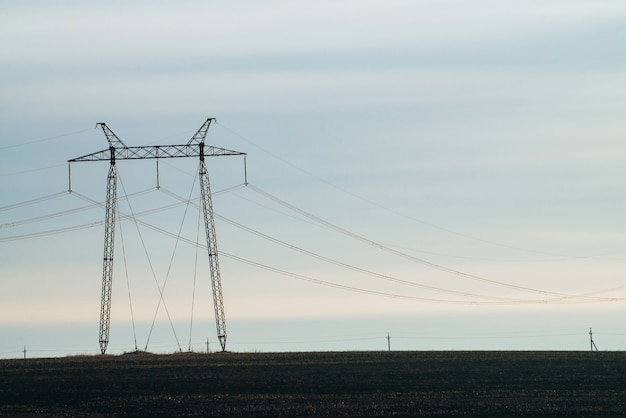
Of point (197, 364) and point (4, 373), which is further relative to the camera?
point (197, 364)

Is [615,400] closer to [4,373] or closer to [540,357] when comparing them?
[540,357]

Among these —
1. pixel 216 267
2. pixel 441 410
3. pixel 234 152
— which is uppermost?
pixel 234 152

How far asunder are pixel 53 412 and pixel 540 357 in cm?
4652

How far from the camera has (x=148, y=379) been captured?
→ 264ft

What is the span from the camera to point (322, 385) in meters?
76.0

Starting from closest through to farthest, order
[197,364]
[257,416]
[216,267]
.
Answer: [257,416] → [197,364] → [216,267]

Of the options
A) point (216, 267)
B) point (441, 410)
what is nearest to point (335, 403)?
point (441, 410)

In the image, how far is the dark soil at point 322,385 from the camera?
208 ft

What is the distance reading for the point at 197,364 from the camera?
304ft

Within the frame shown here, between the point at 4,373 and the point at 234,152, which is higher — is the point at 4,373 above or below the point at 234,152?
below

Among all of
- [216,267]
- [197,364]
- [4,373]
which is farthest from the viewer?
[216,267]

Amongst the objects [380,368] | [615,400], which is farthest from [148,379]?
[615,400]

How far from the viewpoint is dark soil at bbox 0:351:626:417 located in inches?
2498

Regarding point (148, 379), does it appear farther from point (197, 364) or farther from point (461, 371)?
point (461, 371)
